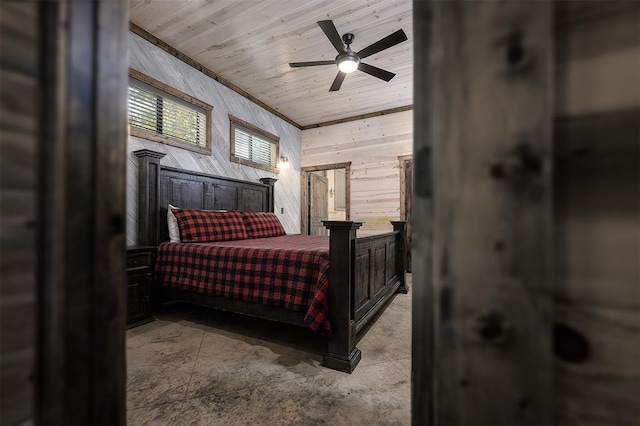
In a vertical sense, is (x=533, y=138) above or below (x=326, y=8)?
below

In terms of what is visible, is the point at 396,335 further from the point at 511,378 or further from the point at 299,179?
the point at 299,179

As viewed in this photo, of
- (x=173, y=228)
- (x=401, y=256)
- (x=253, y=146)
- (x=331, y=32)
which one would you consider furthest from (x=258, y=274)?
(x=253, y=146)

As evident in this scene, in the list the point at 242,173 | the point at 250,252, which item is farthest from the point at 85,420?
the point at 242,173

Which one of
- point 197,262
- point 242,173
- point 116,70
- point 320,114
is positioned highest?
point 320,114

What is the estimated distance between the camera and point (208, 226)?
3000 millimetres

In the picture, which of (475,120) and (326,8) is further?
(326,8)

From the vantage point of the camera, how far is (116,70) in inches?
18.8

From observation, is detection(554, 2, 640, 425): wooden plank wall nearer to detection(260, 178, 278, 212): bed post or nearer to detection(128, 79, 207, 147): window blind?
detection(128, 79, 207, 147): window blind

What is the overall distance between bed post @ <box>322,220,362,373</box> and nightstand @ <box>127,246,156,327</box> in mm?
1799

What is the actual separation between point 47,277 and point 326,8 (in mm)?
3218

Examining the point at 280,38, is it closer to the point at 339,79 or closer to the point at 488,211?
the point at 339,79

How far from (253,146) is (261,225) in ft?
5.60

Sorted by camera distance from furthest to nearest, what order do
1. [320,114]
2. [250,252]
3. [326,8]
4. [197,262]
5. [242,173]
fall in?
[320,114]
[242,173]
[326,8]
[197,262]
[250,252]

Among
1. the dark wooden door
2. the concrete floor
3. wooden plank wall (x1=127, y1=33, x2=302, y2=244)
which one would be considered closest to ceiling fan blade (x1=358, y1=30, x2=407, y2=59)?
wooden plank wall (x1=127, y1=33, x2=302, y2=244)
